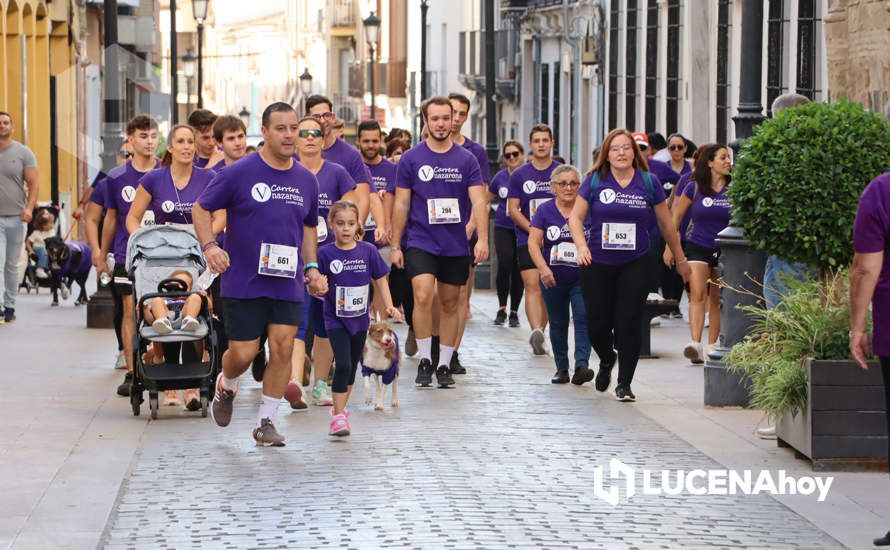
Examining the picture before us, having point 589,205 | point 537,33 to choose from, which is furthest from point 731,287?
point 537,33

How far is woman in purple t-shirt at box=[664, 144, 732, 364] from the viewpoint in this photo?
15.2 meters

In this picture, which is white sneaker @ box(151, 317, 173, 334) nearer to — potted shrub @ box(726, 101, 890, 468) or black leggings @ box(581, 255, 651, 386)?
black leggings @ box(581, 255, 651, 386)

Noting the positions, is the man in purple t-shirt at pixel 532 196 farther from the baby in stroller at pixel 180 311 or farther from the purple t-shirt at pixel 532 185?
the baby in stroller at pixel 180 311

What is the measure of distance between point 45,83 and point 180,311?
729 inches

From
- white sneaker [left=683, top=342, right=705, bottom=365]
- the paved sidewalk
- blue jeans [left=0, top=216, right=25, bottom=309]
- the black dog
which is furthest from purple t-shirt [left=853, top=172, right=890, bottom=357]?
the black dog

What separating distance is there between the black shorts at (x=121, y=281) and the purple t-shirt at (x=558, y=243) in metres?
3.17

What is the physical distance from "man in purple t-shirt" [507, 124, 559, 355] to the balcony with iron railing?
29904 millimetres

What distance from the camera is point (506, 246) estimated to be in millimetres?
18750

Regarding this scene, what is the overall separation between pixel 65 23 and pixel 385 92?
4473 cm

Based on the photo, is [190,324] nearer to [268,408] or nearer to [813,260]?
[268,408]

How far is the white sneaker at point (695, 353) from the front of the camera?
602 inches

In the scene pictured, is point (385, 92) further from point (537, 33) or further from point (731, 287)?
point (731, 287)

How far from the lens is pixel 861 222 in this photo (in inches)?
317

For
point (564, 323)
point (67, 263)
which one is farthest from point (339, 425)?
point (67, 263)
